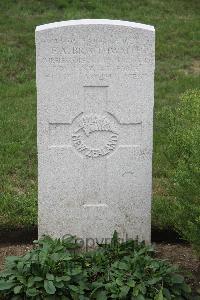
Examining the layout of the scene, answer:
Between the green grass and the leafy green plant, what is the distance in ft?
3.16

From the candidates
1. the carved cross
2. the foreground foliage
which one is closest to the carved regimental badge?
the carved cross

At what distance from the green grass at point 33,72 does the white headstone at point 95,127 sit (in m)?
0.72

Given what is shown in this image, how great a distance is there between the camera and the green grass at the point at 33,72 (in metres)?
6.12

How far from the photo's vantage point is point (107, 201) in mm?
4934

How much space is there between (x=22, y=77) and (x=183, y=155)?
5.54 metres

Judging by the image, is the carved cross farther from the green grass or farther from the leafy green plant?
the green grass

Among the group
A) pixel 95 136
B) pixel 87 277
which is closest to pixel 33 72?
pixel 95 136

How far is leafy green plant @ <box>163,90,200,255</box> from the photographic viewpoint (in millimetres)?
4379

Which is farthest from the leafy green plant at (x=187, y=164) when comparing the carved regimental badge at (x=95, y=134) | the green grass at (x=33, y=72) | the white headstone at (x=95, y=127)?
the green grass at (x=33, y=72)

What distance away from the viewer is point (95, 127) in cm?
475

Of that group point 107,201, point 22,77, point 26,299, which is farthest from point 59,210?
point 22,77

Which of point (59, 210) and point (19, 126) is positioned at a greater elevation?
point (19, 126)

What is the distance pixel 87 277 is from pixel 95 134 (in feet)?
3.35

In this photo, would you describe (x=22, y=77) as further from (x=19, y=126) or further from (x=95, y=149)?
(x=95, y=149)
